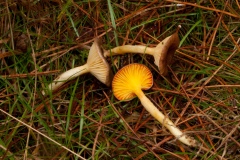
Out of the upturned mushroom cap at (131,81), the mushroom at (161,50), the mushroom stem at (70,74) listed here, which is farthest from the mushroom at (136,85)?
the mushroom stem at (70,74)

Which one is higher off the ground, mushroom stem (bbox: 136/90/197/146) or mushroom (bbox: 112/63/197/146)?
mushroom (bbox: 112/63/197/146)

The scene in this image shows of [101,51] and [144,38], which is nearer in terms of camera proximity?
[101,51]

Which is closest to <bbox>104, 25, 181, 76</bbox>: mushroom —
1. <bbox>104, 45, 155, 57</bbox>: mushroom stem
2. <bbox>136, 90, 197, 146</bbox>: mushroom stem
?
<bbox>104, 45, 155, 57</bbox>: mushroom stem

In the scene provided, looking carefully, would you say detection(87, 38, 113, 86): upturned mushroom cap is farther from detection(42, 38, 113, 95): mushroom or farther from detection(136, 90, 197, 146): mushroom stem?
detection(136, 90, 197, 146): mushroom stem

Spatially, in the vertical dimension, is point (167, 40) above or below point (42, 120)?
above

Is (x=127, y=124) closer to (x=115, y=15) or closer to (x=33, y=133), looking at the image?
(x=33, y=133)

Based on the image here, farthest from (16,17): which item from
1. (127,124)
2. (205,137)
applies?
(205,137)

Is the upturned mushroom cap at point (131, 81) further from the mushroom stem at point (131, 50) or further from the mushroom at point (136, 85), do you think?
the mushroom stem at point (131, 50)
